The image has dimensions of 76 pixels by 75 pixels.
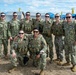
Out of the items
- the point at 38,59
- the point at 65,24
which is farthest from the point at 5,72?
the point at 65,24

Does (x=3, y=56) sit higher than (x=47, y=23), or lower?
lower

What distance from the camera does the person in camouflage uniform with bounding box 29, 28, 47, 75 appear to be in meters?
7.97

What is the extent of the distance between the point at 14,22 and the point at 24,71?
239cm

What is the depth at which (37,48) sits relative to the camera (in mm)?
8430

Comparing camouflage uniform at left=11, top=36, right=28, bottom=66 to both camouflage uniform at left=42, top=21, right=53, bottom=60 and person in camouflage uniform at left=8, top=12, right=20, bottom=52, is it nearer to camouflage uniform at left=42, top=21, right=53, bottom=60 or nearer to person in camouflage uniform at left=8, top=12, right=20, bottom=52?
camouflage uniform at left=42, top=21, right=53, bottom=60

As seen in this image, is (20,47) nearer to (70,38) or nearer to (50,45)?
(50,45)

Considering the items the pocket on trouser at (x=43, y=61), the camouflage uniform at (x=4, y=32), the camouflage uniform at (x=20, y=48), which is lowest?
the pocket on trouser at (x=43, y=61)

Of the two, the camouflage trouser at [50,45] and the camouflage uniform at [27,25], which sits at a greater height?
the camouflage uniform at [27,25]

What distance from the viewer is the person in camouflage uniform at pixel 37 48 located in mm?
7965

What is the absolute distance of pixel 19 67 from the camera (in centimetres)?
875

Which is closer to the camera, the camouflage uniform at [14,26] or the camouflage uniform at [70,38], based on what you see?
the camouflage uniform at [70,38]

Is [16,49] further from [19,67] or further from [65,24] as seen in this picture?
[65,24]

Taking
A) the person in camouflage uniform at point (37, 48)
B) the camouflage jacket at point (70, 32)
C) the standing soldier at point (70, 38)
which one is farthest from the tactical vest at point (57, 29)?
the person in camouflage uniform at point (37, 48)

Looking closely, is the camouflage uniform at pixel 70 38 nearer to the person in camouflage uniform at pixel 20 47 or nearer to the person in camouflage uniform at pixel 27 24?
the person in camouflage uniform at pixel 20 47
